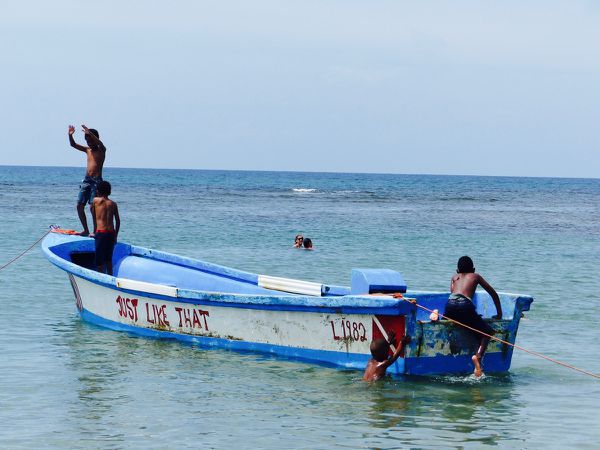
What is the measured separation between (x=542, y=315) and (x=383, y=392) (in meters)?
6.40

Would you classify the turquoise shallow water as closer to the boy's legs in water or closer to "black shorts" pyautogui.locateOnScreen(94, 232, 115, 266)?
the boy's legs in water

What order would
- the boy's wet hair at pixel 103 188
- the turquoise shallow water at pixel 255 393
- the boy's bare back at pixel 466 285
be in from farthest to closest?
the boy's wet hair at pixel 103 188, the boy's bare back at pixel 466 285, the turquoise shallow water at pixel 255 393

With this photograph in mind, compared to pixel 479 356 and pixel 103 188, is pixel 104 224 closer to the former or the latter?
pixel 103 188

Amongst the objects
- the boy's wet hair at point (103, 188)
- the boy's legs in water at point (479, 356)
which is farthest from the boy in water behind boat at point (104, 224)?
the boy's legs in water at point (479, 356)

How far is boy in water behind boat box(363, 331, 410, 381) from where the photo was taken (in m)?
10.0

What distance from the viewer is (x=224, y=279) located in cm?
1371

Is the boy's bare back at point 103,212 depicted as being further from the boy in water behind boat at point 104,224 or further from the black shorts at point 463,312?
the black shorts at point 463,312

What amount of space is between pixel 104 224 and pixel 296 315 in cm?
400

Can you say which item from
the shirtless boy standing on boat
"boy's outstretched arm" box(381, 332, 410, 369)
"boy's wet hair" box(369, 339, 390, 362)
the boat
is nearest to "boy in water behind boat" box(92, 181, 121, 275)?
the boat

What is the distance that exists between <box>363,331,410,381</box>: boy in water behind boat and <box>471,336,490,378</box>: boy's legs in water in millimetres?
964

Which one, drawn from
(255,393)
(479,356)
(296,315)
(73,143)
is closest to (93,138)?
(73,143)

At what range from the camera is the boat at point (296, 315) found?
10.2m

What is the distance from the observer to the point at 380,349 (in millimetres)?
10031

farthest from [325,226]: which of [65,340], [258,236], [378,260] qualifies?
[65,340]
